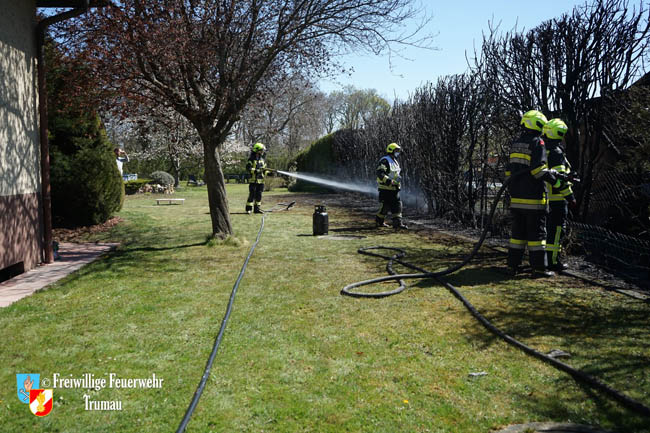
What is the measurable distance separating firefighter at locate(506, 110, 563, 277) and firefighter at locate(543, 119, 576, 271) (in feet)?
1.23

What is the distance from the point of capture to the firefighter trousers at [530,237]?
582cm

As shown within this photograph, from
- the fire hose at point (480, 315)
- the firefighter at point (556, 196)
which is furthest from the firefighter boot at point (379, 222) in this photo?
the firefighter at point (556, 196)

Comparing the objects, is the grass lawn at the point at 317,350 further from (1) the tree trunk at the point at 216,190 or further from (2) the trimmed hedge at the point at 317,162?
(2) the trimmed hedge at the point at 317,162

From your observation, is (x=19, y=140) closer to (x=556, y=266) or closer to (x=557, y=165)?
(x=557, y=165)

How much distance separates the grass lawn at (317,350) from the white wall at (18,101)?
1605 millimetres

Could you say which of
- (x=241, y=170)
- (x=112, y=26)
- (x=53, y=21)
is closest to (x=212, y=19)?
(x=112, y=26)

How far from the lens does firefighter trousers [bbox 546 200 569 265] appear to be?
627cm

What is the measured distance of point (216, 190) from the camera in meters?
8.54

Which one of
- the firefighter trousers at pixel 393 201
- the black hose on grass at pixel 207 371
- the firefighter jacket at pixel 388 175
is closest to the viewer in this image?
the black hose on grass at pixel 207 371

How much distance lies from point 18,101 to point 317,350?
5.70 metres

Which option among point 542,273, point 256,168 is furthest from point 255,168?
point 542,273

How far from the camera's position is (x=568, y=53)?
706 centimetres

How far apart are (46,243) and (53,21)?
3362 mm

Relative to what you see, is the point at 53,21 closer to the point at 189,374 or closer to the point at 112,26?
the point at 112,26
